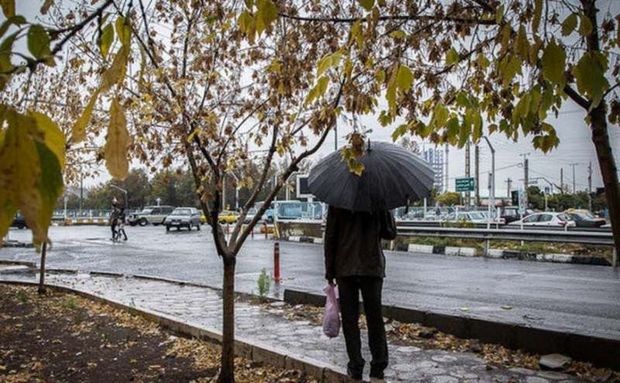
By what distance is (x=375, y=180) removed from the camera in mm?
4391

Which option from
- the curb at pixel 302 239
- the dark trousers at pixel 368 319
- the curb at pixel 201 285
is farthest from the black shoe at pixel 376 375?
the curb at pixel 302 239

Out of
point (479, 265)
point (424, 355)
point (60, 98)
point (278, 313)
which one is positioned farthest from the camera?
point (479, 265)

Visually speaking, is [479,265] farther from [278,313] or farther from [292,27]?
[292,27]

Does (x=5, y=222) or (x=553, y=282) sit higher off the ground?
(x=5, y=222)

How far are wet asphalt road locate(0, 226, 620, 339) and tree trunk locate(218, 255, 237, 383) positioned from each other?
290cm

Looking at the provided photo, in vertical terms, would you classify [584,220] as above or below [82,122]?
below

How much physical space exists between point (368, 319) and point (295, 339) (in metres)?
1.72

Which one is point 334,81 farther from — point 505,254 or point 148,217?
point 148,217

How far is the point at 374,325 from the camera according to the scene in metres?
4.52

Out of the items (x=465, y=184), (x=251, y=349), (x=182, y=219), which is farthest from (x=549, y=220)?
(x=251, y=349)

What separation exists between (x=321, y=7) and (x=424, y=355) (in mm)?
3504

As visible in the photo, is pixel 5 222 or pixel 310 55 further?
pixel 310 55

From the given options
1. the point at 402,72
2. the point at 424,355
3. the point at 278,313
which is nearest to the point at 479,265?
the point at 278,313

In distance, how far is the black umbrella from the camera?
4.30 metres
